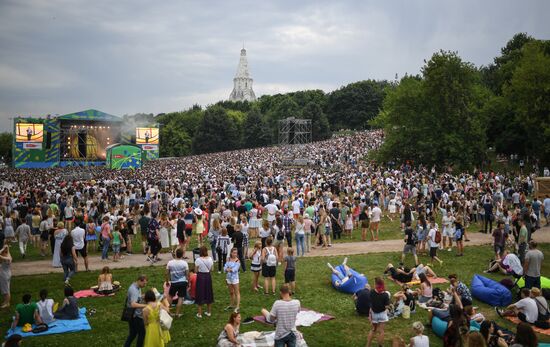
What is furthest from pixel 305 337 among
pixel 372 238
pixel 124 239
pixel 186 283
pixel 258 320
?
pixel 372 238

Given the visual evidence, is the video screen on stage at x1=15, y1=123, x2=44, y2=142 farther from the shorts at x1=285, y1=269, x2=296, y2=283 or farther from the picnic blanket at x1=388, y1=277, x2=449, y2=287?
the picnic blanket at x1=388, y1=277, x2=449, y2=287

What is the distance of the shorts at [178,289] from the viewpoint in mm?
9023

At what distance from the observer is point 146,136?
209ft

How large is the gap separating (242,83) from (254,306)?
633 feet

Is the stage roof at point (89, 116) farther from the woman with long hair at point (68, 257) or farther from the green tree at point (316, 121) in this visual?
the woman with long hair at point (68, 257)

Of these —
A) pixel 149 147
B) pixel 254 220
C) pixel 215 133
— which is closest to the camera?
pixel 254 220

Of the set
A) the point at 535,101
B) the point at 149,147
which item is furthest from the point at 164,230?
the point at 149,147

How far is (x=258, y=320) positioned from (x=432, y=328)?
366 centimetres

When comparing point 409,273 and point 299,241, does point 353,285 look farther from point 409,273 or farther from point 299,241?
point 299,241

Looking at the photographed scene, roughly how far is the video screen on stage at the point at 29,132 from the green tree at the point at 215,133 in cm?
2916

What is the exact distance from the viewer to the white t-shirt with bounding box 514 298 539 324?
9.12 metres

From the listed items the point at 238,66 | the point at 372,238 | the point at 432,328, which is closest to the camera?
the point at 432,328

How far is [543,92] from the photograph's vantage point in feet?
113

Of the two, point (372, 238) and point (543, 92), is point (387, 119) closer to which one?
point (543, 92)
